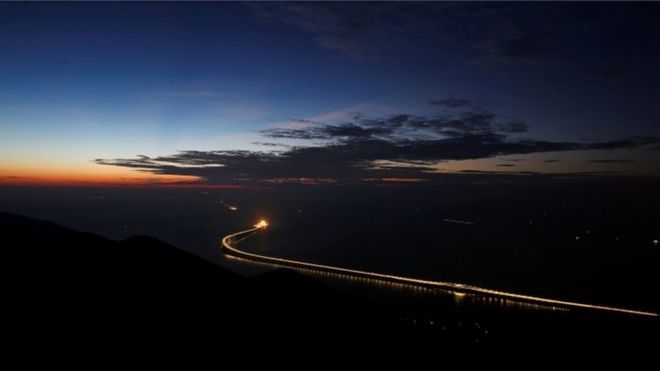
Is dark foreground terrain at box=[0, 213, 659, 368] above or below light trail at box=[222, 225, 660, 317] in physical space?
above

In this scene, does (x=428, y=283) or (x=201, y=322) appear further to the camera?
(x=428, y=283)

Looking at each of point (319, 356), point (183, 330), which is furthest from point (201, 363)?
point (319, 356)

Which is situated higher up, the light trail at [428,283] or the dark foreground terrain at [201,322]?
the dark foreground terrain at [201,322]

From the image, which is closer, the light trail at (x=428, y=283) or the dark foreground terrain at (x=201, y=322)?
the dark foreground terrain at (x=201, y=322)

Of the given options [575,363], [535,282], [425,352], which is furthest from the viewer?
[535,282]

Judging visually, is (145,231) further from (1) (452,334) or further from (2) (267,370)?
(2) (267,370)

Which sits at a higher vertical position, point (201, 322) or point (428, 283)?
point (201, 322)

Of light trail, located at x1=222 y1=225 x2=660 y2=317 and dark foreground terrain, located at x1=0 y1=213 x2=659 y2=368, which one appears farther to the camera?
light trail, located at x1=222 y1=225 x2=660 y2=317

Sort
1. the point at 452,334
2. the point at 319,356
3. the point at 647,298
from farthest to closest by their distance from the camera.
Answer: the point at 647,298 → the point at 452,334 → the point at 319,356
